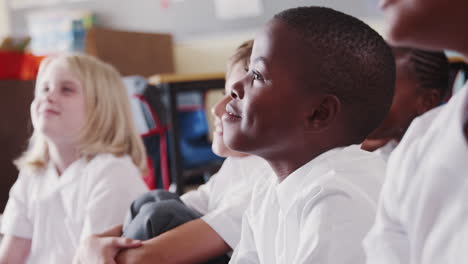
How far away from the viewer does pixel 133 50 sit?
354cm

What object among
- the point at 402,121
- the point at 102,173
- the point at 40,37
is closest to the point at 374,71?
the point at 402,121

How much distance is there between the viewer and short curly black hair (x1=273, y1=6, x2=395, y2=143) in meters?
0.78

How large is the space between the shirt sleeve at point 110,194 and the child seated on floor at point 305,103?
0.59 metres

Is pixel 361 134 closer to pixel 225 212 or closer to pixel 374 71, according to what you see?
pixel 374 71

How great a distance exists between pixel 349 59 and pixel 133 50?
290 centimetres

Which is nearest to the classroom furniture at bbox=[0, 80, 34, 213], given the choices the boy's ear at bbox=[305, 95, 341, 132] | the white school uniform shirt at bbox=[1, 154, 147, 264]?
the white school uniform shirt at bbox=[1, 154, 147, 264]


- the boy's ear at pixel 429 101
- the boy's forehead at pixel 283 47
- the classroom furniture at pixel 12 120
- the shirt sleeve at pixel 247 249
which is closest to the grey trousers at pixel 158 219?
the shirt sleeve at pixel 247 249

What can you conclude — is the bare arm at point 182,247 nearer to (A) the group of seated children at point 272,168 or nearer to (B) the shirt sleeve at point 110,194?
(A) the group of seated children at point 272,168

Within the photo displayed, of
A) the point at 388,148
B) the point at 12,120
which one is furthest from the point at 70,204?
the point at 12,120

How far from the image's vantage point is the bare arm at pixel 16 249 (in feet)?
4.78

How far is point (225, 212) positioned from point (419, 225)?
556 millimetres

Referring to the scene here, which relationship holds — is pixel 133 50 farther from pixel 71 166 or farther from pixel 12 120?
pixel 71 166

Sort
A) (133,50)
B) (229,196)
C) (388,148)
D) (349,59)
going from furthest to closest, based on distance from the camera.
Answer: (133,50) → (388,148) → (229,196) → (349,59)

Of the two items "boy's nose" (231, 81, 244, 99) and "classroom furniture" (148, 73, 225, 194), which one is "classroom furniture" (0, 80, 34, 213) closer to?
"classroom furniture" (148, 73, 225, 194)
